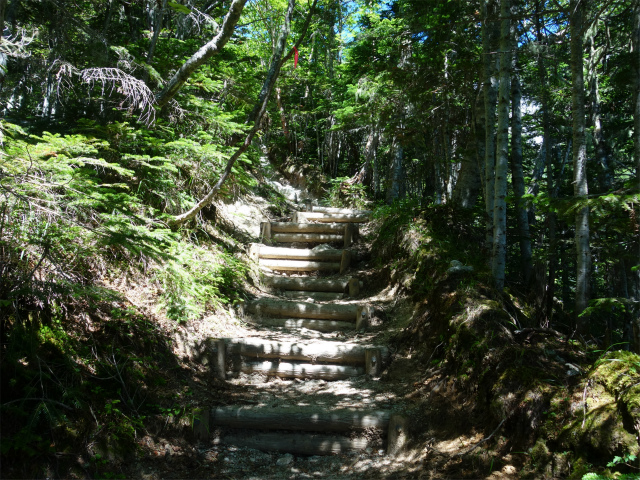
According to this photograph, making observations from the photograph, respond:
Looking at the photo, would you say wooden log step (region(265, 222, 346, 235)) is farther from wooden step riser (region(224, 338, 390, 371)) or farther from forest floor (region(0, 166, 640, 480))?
wooden step riser (region(224, 338, 390, 371))

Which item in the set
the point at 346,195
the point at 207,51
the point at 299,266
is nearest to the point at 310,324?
the point at 299,266

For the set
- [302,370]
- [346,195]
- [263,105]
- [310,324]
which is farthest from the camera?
[346,195]

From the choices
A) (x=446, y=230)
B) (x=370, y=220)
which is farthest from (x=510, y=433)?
(x=370, y=220)

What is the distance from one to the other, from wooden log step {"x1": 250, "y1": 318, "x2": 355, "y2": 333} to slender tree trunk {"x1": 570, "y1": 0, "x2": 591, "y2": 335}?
3.18 metres

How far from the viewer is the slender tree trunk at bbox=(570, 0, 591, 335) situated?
4457 millimetres

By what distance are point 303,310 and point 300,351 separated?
1.29 meters

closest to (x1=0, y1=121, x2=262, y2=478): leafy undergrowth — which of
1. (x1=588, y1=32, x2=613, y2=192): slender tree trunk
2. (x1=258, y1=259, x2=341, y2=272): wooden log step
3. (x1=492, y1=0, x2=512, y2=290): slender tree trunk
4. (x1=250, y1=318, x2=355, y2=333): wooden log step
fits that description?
(x1=250, y1=318, x2=355, y2=333): wooden log step

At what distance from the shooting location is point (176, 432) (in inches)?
147

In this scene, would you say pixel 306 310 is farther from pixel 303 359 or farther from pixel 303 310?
pixel 303 359

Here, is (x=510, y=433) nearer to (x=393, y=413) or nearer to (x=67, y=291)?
(x=393, y=413)

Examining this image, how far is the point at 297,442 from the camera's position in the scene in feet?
13.3

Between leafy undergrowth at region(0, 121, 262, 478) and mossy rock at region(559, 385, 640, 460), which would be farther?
leafy undergrowth at region(0, 121, 262, 478)

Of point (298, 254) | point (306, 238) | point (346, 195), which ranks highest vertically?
point (346, 195)

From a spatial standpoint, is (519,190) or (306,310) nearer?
(306,310)
